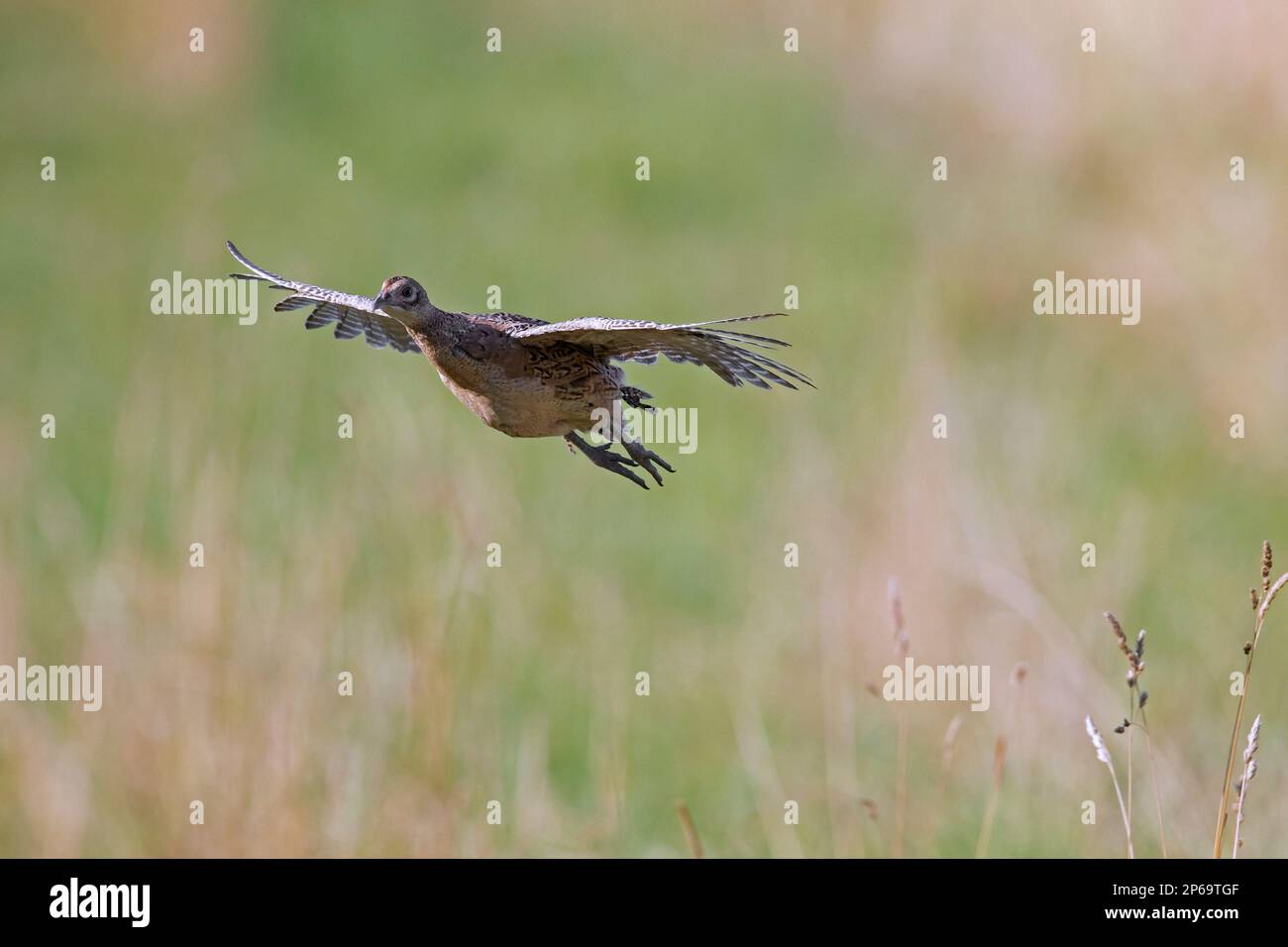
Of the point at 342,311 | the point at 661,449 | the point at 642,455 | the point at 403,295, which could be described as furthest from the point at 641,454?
the point at 342,311

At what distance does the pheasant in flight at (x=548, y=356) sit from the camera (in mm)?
2162

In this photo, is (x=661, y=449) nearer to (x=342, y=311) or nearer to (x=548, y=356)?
(x=548, y=356)

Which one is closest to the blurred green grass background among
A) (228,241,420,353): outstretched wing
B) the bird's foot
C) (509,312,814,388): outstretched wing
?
(228,241,420,353): outstretched wing

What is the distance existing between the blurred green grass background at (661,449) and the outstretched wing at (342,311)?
3774 millimetres

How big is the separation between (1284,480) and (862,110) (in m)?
10.6

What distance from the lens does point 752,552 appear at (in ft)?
59.7

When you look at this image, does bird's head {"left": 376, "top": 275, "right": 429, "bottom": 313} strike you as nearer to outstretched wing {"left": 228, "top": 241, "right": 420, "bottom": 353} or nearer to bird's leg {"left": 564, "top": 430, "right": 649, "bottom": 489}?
outstretched wing {"left": 228, "top": 241, "right": 420, "bottom": 353}

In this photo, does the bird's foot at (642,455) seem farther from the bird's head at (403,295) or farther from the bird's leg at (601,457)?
the bird's head at (403,295)

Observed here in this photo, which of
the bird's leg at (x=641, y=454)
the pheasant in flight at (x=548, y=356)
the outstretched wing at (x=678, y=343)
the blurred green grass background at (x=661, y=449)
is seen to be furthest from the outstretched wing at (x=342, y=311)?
the blurred green grass background at (x=661, y=449)

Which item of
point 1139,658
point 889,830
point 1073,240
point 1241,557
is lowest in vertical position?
point 889,830

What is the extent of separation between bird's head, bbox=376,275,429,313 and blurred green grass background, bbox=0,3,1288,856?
4.27 meters

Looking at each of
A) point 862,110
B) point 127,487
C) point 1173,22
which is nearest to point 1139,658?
point 127,487

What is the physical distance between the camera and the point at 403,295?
2.22 m

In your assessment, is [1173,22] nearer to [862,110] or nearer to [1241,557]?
[1241,557]
